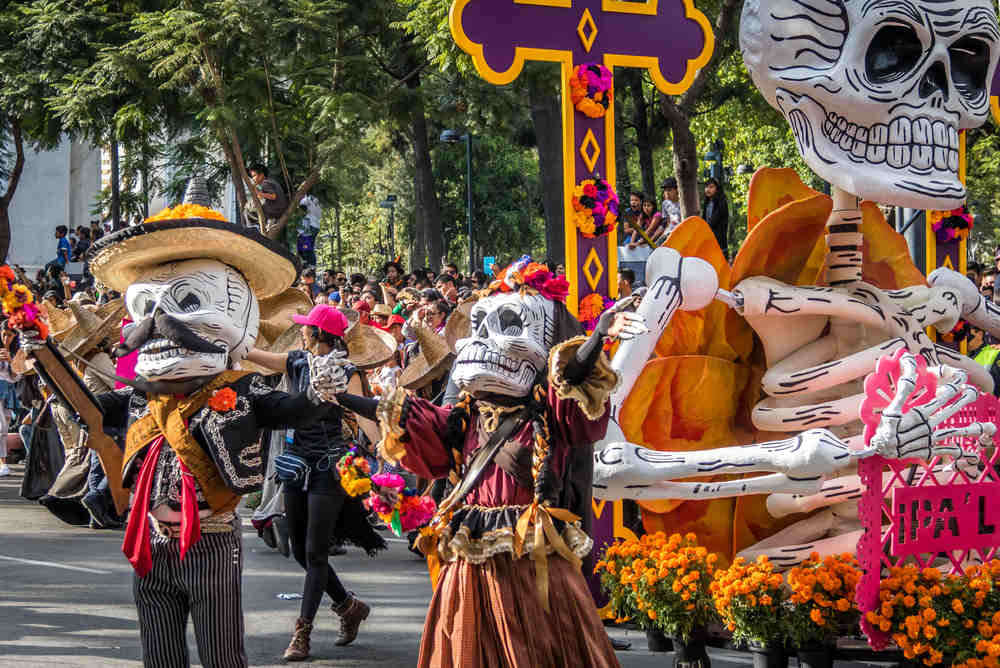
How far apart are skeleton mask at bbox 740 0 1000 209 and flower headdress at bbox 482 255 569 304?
170 cm

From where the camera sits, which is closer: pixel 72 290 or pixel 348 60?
pixel 348 60

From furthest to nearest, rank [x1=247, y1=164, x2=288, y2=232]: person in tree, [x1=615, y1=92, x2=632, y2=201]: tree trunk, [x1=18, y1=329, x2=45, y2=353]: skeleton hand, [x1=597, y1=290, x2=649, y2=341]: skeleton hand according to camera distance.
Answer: [x1=615, y1=92, x2=632, y2=201]: tree trunk
[x1=247, y1=164, x2=288, y2=232]: person in tree
[x1=18, y1=329, x2=45, y2=353]: skeleton hand
[x1=597, y1=290, x2=649, y2=341]: skeleton hand

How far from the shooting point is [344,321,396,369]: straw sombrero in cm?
792

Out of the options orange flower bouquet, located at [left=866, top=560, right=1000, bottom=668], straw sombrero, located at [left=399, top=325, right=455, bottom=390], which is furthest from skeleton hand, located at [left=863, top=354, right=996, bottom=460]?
straw sombrero, located at [left=399, top=325, right=455, bottom=390]

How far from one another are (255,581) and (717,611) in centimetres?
421

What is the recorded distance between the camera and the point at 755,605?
550 centimetres

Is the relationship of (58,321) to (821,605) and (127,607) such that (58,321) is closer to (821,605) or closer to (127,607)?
(127,607)

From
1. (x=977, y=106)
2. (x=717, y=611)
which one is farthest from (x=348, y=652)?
(x=977, y=106)

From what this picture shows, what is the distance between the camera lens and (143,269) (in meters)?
5.48

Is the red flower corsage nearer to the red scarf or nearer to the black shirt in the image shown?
the red scarf

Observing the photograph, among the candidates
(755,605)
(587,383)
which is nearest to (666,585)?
(755,605)

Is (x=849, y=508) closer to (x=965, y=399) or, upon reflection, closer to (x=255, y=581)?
(x=965, y=399)

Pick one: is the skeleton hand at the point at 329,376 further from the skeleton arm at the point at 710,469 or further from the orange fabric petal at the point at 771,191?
the orange fabric petal at the point at 771,191

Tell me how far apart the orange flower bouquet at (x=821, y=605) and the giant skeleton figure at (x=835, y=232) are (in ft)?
1.21
